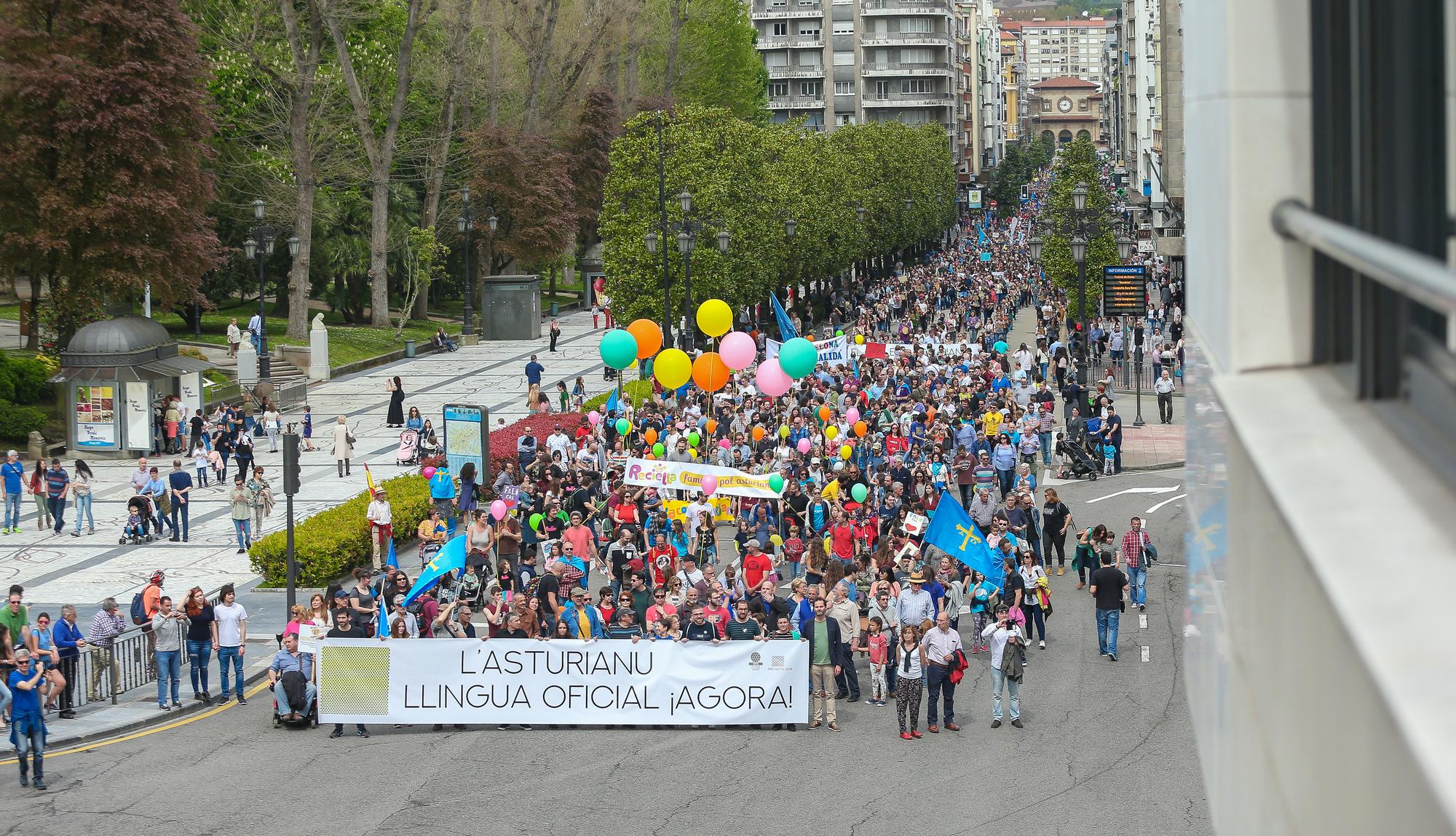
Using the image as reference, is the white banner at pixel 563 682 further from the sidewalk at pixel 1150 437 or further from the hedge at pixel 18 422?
the hedge at pixel 18 422

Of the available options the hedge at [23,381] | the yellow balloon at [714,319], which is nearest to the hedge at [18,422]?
the hedge at [23,381]

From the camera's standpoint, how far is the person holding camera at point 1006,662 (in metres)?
17.5

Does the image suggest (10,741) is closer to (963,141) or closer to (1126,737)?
(1126,737)

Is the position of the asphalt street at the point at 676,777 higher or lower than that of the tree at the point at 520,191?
lower

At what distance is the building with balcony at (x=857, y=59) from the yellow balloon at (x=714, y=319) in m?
109

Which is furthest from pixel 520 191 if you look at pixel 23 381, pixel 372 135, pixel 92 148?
pixel 23 381

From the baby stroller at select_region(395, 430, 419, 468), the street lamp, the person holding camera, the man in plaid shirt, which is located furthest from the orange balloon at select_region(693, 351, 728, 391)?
the street lamp

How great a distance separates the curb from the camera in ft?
60.9

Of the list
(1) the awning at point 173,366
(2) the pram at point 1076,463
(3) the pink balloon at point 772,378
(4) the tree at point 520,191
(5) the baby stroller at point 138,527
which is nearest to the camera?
(5) the baby stroller at point 138,527

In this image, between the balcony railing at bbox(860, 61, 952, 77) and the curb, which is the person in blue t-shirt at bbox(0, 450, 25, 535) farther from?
the balcony railing at bbox(860, 61, 952, 77)

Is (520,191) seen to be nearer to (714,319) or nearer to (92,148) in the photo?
(92,148)

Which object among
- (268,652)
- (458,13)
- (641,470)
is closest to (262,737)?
(268,652)

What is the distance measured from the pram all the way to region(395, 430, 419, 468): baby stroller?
14.0m

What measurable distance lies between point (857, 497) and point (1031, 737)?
30.9ft
